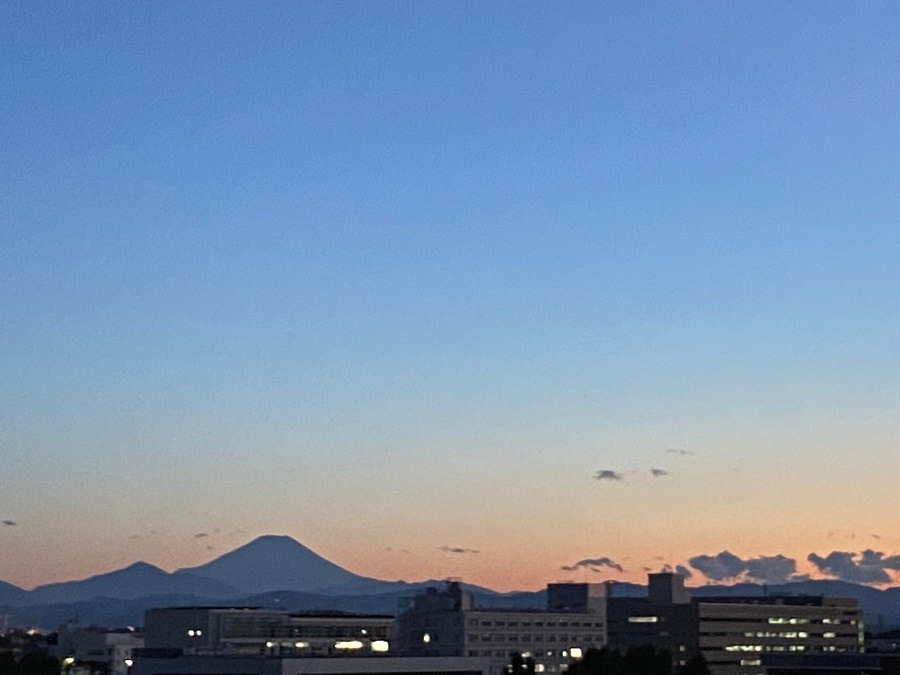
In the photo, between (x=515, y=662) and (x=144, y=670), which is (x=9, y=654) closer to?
(x=144, y=670)

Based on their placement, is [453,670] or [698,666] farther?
[453,670]

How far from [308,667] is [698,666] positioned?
44.8 metres

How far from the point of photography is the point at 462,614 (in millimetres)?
198625

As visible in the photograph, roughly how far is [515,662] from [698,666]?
31020 millimetres

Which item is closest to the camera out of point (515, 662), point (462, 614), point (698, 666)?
point (698, 666)

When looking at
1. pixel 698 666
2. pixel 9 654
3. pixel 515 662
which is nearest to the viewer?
pixel 698 666

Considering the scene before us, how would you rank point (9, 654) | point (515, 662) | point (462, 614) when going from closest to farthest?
point (515, 662)
point (9, 654)
point (462, 614)

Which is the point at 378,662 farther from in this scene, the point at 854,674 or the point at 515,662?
the point at 854,674

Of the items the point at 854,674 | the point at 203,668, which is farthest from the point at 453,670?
the point at 854,674

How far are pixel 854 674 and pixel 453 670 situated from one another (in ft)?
210

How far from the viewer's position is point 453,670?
16525 centimetres

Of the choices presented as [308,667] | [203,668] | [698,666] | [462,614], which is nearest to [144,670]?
[203,668]

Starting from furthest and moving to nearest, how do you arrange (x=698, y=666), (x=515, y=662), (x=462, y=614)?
(x=462, y=614)
(x=515, y=662)
(x=698, y=666)

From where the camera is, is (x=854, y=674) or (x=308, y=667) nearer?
(x=308, y=667)
